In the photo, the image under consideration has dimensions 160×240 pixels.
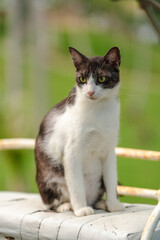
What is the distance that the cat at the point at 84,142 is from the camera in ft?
6.07

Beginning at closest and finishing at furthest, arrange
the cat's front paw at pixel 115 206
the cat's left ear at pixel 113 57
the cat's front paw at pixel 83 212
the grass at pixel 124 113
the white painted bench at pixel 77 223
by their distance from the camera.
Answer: the white painted bench at pixel 77 223, the cat's left ear at pixel 113 57, the cat's front paw at pixel 83 212, the cat's front paw at pixel 115 206, the grass at pixel 124 113

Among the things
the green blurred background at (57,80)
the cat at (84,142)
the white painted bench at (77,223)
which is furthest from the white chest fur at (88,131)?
the white painted bench at (77,223)

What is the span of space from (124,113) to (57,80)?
21.8ft

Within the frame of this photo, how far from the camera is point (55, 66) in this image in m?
18.1

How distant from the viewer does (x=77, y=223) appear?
1659 mm

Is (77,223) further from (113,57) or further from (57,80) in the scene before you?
(57,80)

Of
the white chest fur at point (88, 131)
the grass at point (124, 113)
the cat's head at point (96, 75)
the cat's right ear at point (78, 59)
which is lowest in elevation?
the grass at point (124, 113)

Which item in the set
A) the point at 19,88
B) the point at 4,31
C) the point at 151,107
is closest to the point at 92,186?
the point at 19,88

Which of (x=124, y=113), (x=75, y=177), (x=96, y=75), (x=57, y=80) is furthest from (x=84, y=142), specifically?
(x=57, y=80)

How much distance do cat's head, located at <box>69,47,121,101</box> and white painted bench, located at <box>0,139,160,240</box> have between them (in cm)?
45

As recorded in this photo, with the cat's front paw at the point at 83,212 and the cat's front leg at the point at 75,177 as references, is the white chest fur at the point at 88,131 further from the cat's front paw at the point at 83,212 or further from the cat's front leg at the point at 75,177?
the cat's front paw at the point at 83,212

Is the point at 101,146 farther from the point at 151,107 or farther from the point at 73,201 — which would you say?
the point at 151,107

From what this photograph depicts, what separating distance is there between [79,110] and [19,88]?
5589 mm

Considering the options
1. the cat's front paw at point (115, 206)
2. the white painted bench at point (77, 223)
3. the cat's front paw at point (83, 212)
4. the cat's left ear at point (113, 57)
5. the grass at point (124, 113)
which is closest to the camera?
the white painted bench at point (77, 223)
